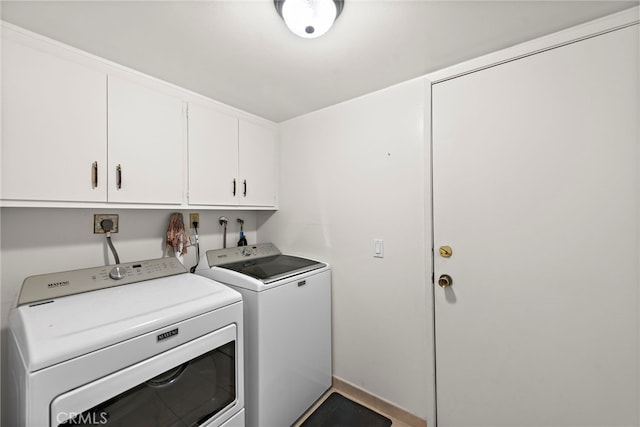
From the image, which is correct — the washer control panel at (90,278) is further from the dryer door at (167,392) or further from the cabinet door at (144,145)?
the dryer door at (167,392)

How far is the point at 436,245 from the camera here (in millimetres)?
1522

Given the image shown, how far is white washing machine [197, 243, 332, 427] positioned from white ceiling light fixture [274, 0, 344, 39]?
127 cm

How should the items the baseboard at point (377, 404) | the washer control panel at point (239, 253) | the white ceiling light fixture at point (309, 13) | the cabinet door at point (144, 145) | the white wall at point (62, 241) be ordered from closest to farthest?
the white ceiling light fixture at point (309, 13)
the white wall at point (62, 241)
the cabinet door at point (144, 145)
the baseboard at point (377, 404)
the washer control panel at point (239, 253)

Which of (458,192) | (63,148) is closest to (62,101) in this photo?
(63,148)

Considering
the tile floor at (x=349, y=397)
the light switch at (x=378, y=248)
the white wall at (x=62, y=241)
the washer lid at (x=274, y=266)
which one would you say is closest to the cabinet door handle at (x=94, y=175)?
the white wall at (x=62, y=241)

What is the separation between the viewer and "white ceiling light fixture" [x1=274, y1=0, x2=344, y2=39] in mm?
961

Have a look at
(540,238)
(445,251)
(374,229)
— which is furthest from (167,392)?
(540,238)

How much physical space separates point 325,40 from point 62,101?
1265 millimetres

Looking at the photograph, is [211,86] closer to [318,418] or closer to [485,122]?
[485,122]

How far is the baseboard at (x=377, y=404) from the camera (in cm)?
158

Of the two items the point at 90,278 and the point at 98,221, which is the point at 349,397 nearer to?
the point at 90,278

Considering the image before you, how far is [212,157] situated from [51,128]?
783 millimetres

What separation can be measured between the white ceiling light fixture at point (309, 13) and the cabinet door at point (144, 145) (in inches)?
37.6

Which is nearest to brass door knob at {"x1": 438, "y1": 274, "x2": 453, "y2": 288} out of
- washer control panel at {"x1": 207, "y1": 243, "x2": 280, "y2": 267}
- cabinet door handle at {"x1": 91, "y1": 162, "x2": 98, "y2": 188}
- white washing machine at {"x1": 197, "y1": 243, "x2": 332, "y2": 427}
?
white washing machine at {"x1": 197, "y1": 243, "x2": 332, "y2": 427}
